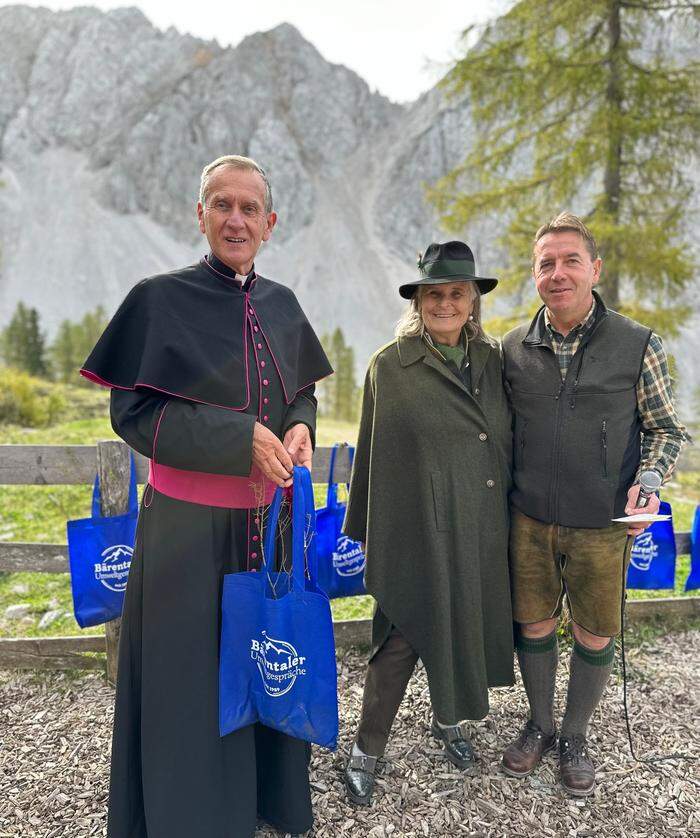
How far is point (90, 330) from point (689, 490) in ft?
111

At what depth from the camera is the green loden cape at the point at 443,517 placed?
245 cm

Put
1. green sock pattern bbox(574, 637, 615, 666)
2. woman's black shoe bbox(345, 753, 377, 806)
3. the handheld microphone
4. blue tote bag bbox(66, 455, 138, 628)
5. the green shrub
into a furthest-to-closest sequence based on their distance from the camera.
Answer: the green shrub → blue tote bag bbox(66, 455, 138, 628) → green sock pattern bbox(574, 637, 615, 666) → woman's black shoe bbox(345, 753, 377, 806) → the handheld microphone

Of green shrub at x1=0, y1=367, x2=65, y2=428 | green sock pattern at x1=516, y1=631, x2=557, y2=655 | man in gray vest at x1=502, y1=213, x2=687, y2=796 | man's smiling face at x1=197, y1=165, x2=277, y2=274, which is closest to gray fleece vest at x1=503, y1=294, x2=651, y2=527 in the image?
man in gray vest at x1=502, y1=213, x2=687, y2=796

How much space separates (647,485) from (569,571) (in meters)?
0.53

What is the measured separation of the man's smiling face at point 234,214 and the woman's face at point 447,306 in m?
0.80

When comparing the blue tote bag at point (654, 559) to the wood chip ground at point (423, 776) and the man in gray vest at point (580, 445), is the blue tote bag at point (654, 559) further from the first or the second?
the man in gray vest at point (580, 445)

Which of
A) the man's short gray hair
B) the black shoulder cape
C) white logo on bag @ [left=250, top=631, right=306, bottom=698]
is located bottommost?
white logo on bag @ [left=250, top=631, right=306, bottom=698]

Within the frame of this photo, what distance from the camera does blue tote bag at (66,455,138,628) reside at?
3.15 metres

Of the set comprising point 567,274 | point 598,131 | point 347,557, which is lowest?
point 347,557

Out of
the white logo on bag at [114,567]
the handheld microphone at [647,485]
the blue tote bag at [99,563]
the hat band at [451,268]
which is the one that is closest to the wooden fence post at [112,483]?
the blue tote bag at [99,563]

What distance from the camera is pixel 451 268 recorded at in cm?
245

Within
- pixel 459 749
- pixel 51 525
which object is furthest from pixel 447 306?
pixel 51 525

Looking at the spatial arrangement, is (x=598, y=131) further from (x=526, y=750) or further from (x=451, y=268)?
(x=526, y=750)

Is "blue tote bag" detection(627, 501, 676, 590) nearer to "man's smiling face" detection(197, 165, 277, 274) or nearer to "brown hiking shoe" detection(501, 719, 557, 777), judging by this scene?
"brown hiking shoe" detection(501, 719, 557, 777)
